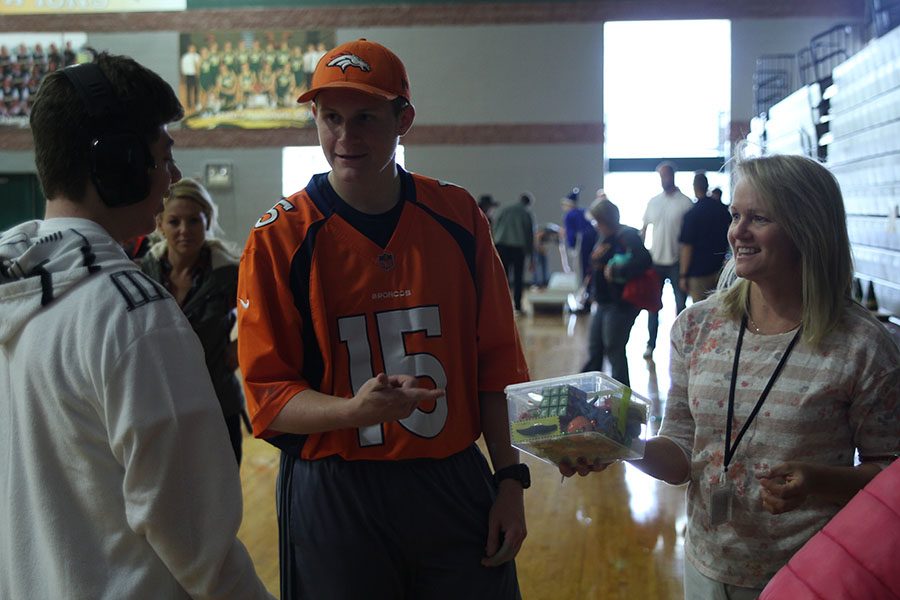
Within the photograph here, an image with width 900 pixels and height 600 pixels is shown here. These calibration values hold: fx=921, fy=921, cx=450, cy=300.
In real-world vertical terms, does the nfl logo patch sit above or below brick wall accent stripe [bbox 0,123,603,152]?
below

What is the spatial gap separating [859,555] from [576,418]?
53 centimetres

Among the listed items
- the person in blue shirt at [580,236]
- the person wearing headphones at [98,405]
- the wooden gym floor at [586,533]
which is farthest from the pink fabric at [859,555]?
the person in blue shirt at [580,236]

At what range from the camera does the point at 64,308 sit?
4.24ft

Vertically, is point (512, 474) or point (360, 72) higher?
point (360, 72)

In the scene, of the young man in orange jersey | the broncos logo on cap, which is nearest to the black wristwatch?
the young man in orange jersey

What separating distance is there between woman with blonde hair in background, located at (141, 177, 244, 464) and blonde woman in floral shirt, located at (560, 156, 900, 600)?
2.17 m

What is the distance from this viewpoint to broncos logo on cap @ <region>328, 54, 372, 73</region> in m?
1.86

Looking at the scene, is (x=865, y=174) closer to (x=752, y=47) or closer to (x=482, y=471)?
(x=482, y=471)

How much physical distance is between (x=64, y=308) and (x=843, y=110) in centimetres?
1028

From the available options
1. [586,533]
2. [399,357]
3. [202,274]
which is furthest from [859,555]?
[586,533]

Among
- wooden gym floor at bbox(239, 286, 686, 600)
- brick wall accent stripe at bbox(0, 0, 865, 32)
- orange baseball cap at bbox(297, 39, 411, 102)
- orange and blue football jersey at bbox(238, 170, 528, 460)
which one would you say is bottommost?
wooden gym floor at bbox(239, 286, 686, 600)

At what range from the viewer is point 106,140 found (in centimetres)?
133

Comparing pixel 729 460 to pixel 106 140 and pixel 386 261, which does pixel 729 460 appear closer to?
pixel 386 261

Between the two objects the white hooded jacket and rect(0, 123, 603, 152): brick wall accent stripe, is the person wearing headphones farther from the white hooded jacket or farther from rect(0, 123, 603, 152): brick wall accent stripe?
rect(0, 123, 603, 152): brick wall accent stripe
